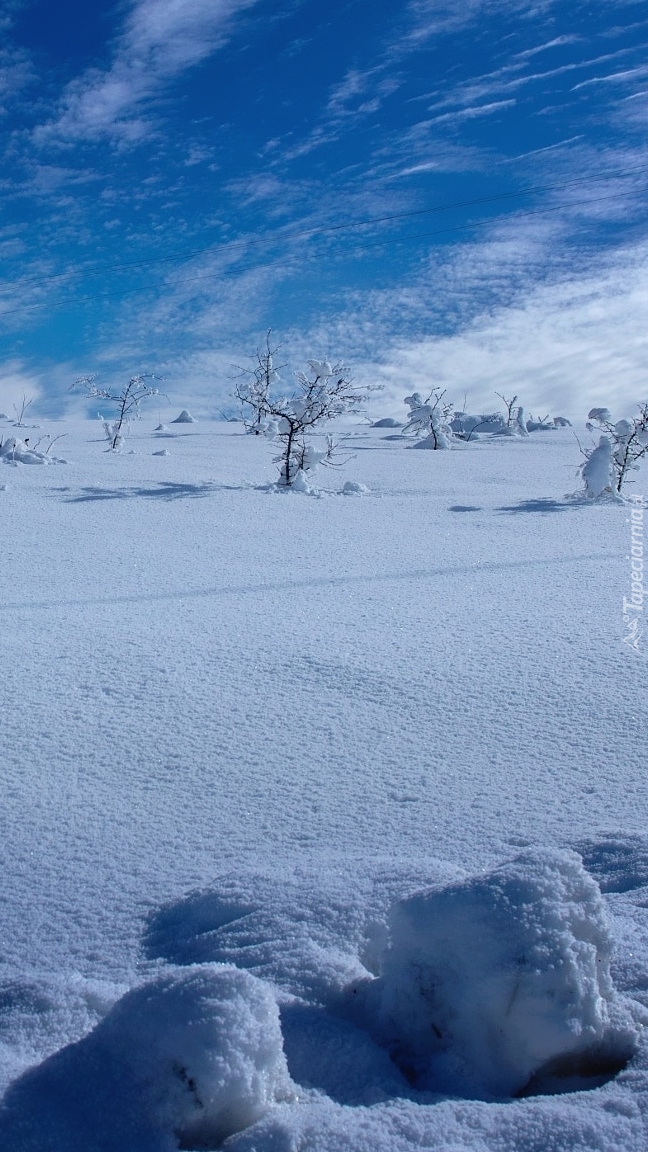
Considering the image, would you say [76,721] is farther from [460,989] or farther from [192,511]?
[192,511]

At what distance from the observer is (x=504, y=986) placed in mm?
1281

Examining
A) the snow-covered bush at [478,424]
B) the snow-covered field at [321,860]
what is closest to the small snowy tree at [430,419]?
the snow-covered bush at [478,424]

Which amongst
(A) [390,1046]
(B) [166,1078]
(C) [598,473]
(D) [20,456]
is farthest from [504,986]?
(D) [20,456]

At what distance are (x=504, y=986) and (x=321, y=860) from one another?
714 mm

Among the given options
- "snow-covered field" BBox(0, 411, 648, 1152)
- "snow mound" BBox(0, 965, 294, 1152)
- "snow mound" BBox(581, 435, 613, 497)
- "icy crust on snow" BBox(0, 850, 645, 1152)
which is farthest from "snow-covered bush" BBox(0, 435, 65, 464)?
"snow mound" BBox(0, 965, 294, 1152)

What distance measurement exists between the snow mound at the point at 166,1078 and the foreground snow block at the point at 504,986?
0.79 feet

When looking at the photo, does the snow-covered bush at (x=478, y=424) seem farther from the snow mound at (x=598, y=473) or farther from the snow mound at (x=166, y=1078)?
the snow mound at (x=166, y=1078)

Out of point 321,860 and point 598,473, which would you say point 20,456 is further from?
point 321,860

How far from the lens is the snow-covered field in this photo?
1.17m

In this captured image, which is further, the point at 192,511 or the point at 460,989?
the point at 192,511

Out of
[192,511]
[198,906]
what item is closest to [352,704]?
[198,906]

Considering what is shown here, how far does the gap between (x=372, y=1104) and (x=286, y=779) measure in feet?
3.88

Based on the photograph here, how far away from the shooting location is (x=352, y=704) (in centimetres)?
288

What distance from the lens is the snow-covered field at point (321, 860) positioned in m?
1.17
